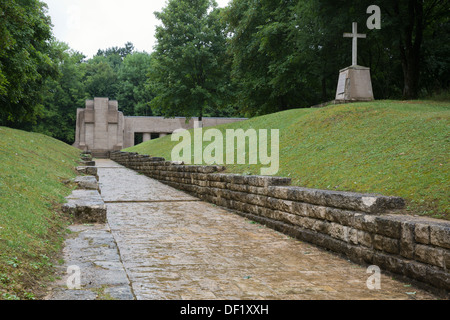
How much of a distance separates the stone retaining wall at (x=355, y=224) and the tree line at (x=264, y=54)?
13.3 meters

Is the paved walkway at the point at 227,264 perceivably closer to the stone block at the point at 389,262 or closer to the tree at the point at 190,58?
the stone block at the point at 389,262

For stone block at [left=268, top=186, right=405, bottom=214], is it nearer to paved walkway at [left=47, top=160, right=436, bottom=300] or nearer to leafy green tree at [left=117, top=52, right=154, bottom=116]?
paved walkway at [left=47, top=160, right=436, bottom=300]

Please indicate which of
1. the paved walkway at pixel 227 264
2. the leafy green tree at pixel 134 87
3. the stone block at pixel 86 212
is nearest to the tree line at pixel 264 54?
the stone block at pixel 86 212

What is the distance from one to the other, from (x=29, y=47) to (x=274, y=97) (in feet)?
52.8

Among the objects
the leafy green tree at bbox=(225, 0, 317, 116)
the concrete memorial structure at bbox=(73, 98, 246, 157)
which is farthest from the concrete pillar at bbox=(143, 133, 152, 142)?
the leafy green tree at bbox=(225, 0, 317, 116)

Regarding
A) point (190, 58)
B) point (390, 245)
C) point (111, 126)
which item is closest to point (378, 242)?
point (390, 245)

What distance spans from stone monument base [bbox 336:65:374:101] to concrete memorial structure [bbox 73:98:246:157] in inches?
1211

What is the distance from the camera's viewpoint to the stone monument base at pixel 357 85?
1545 cm

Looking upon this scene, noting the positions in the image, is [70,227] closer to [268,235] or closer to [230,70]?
[268,235]

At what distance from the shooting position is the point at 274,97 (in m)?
28.4

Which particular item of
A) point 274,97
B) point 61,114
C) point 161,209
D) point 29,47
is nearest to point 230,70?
point 274,97

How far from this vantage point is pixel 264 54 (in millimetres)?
28031

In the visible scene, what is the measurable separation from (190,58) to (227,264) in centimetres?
2641

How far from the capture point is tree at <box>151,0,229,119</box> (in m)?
30.2
